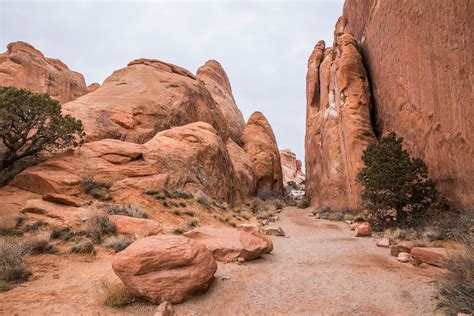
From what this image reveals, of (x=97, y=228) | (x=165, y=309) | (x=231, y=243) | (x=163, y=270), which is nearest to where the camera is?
(x=165, y=309)

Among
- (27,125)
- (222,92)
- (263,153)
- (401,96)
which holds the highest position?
(222,92)

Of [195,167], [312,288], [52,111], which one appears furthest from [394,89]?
[52,111]

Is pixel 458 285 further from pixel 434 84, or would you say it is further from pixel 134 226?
pixel 434 84

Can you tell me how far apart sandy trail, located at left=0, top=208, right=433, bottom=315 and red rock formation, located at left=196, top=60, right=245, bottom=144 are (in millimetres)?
29671

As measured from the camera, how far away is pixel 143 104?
75.7ft

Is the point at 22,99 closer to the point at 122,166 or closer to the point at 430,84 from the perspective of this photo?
the point at 122,166

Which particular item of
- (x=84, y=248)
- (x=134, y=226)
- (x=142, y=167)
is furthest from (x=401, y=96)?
(x=84, y=248)

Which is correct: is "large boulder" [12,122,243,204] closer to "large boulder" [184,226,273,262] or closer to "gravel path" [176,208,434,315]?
"large boulder" [184,226,273,262]

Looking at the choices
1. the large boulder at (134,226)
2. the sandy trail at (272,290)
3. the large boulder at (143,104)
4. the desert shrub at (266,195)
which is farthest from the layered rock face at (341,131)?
the large boulder at (134,226)

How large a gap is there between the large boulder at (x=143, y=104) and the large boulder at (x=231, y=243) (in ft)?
43.2

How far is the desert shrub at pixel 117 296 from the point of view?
14.6 ft

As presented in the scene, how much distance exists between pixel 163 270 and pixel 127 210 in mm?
6164

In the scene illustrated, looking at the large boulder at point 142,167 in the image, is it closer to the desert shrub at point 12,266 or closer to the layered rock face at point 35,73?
the desert shrub at point 12,266

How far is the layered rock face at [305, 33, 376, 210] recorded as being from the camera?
762 inches
